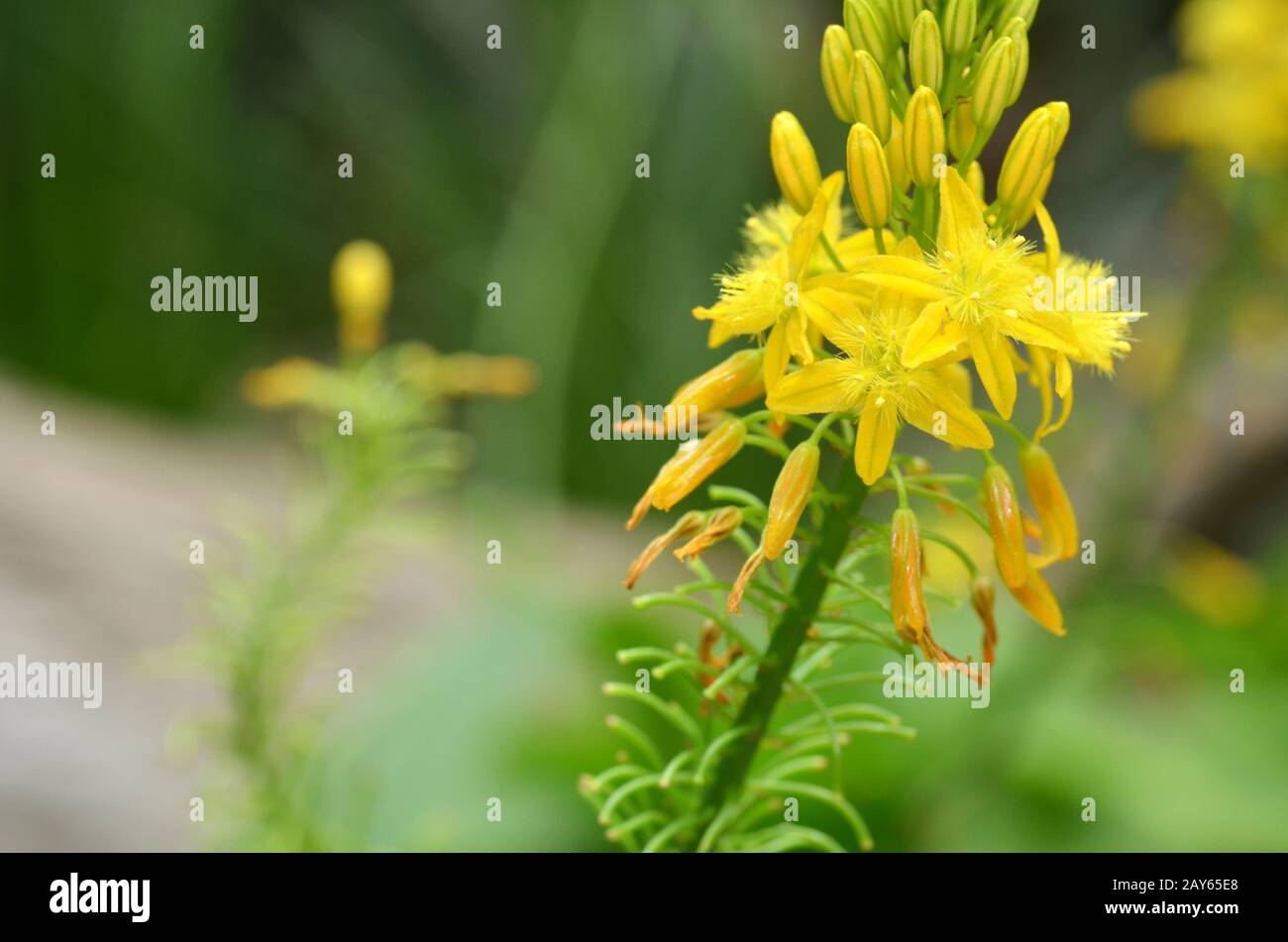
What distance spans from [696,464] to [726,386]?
0.18 feet

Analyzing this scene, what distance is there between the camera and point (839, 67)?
684 mm

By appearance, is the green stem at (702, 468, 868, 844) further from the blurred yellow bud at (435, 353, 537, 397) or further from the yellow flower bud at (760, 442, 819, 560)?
the blurred yellow bud at (435, 353, 537, 397)

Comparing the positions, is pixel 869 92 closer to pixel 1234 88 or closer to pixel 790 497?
pixel 790 497

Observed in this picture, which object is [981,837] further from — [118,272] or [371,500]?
[118,272]

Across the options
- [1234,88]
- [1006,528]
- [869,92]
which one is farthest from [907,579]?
[1234,88]

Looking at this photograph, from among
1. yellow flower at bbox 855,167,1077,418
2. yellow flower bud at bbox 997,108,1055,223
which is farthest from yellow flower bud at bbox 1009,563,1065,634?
yellow flower bud at bbox 997,108,1055,223

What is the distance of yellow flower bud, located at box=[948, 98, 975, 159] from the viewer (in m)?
0.70

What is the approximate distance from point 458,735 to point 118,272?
3.47m

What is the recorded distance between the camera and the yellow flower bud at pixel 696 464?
26.3 inches

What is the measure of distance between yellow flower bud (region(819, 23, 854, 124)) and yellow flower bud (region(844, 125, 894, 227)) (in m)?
0.03

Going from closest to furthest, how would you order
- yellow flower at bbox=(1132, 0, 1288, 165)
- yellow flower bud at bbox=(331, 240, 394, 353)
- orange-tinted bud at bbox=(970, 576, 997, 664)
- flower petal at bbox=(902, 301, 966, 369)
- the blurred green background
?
flower petal at bbox=(902, 301, 966, 369), orange-tinted bud at bbox=(970, 576, 997, 664), yellow flower bud at bbox=(331, 240, 394, 353), yellow flower at bbox=(1132, 0, 1288, 165), the blurred green background

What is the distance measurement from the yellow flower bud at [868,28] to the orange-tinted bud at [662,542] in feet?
0.98

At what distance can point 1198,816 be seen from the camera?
8.07 feet

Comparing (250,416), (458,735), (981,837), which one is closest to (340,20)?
(250,416)
